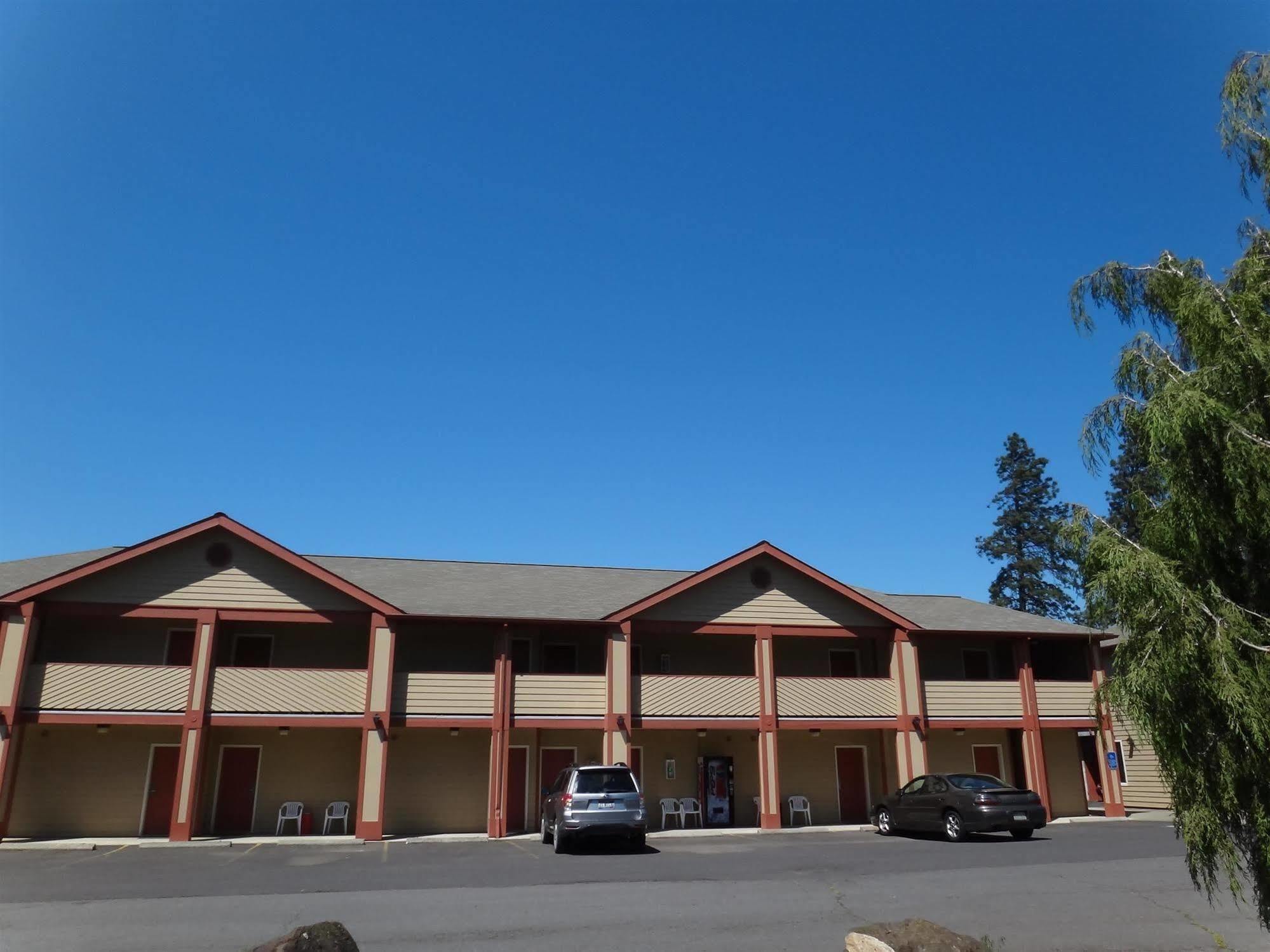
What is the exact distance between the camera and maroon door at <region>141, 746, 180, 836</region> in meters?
21.4

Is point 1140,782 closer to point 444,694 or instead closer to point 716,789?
point 716,789

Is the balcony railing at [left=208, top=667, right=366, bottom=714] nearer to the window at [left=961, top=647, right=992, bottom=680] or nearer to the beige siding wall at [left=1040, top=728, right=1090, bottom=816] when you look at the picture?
the window at [left=961, top=647, right=992, bottom=680]

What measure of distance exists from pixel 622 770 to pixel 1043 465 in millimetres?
60520

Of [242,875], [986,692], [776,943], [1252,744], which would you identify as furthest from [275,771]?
[1252,744]

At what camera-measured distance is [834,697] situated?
78.9ft

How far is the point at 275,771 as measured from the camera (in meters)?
22.5

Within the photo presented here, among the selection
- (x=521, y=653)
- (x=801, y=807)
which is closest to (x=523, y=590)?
(x=521, y=653)

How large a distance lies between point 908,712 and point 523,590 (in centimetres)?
1108

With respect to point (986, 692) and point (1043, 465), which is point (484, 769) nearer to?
point (986, 692)

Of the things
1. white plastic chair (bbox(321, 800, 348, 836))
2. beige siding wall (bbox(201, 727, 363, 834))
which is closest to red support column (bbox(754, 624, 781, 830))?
beige siding wall (bbox(201, 727, 363, 834))

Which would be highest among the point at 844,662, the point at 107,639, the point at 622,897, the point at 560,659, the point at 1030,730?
the point at 107,639

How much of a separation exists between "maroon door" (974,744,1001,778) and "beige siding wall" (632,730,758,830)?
687 centimetres

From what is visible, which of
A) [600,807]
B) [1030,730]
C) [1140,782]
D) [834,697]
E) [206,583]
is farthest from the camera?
[1140,782]

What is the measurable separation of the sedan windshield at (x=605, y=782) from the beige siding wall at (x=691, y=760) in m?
6.37
